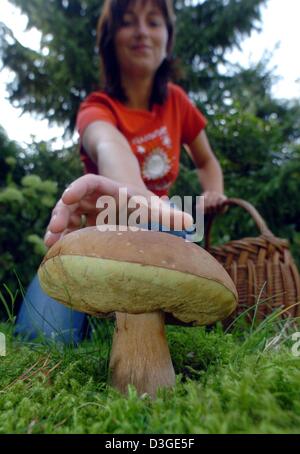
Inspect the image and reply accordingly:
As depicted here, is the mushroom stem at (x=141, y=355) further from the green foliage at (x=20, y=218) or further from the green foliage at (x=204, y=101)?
the green foliage at (x=204, y=101)

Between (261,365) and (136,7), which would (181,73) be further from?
(261,365)

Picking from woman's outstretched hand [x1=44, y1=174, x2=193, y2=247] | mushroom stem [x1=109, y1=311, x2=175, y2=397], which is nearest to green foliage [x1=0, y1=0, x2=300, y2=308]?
woman's outstretched hand [x1=44, y1=174, x2=193, y2=247]

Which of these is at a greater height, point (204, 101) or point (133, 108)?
point (204, 101)

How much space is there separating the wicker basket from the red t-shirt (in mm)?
489

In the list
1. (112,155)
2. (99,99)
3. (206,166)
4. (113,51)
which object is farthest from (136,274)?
(206,166)

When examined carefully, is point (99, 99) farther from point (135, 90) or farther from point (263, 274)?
point (263, 274)

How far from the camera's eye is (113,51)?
1.83m

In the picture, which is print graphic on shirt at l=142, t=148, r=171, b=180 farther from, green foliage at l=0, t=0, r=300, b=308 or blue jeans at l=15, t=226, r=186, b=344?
green foliage at l=0, t=0, r=300, b=308

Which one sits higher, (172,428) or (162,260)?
(162,260)

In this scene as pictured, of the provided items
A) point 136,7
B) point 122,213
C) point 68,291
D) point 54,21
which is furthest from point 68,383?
point 54,21

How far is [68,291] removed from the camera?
74 centimetres

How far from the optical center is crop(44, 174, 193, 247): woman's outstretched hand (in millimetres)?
907

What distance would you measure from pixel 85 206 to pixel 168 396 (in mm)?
580
